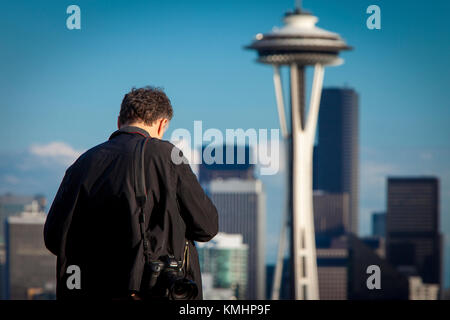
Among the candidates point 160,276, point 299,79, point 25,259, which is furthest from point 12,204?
point 160,276

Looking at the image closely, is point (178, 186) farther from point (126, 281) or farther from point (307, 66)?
point (307, 66)

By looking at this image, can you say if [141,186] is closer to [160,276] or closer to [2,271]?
[160,276]

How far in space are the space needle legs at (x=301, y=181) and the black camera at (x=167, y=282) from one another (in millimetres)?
80348

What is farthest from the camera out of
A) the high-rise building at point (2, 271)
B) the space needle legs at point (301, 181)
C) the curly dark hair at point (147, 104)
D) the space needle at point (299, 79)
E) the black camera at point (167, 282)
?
the high-rise building at point (2, 271)

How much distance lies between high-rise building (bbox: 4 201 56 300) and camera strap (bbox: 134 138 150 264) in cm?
15439

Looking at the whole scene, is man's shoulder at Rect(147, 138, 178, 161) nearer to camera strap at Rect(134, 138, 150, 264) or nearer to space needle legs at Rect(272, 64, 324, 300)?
camera strap at Rect(134, 138, 150, 264)

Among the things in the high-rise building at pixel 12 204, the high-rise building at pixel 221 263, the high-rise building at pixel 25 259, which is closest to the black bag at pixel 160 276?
the high-rise building at pixel 25 259

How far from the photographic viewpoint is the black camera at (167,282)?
474 cm

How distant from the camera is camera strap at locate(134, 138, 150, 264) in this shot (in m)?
4.88

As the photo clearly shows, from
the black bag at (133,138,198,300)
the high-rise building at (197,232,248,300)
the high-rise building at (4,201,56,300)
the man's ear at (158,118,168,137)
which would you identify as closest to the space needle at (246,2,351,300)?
the high-rise building at (4,201,56,300)

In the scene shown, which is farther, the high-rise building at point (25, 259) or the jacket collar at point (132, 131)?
the high-rise building at point (25, 259)

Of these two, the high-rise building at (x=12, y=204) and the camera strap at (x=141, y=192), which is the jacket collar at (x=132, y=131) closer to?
the camera strap at (x=141, y=192)
